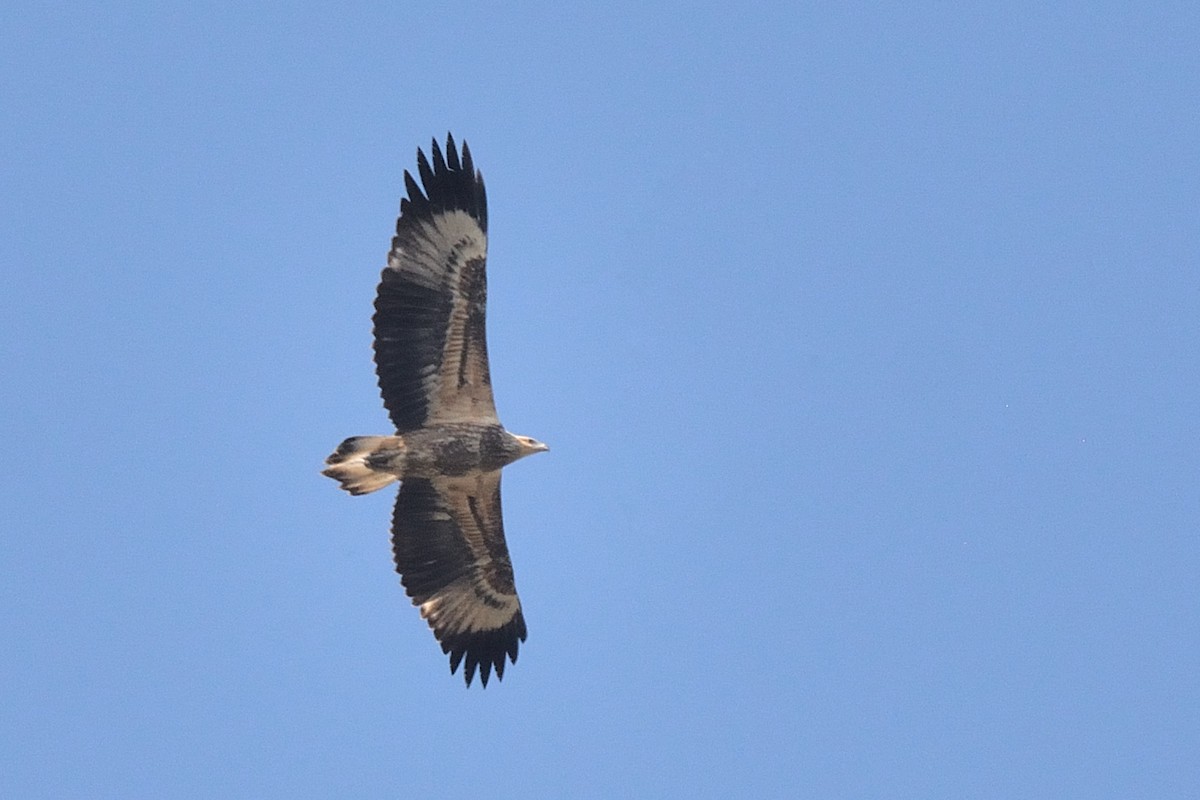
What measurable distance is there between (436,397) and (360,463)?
948 millimetres

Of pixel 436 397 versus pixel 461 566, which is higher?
pixel 436 397

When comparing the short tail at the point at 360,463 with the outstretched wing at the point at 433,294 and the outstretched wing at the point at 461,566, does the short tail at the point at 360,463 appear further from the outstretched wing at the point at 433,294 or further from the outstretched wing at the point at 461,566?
the outstretched wing at the point at 461,566

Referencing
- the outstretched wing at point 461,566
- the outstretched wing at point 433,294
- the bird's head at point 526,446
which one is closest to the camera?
the outstretched wing at point 433,294

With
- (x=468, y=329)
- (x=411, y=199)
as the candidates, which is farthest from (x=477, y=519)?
(x=411, y=199)

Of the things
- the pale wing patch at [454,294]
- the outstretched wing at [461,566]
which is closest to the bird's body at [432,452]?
the pale wing patch at [454,294]

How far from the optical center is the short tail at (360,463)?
17.4 m

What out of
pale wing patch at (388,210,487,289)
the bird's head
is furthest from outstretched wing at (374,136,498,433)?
the bird's head

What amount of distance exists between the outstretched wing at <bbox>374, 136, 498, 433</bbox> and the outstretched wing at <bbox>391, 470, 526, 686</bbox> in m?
0.90

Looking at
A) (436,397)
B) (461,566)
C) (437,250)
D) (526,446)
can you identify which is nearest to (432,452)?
(436,397)

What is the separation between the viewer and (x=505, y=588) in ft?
61.8

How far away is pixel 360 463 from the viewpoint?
1742 cm

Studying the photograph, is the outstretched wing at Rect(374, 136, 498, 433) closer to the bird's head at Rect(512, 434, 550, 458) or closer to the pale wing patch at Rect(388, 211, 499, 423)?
the pale wing patch at Rect(388, 211, 499, 423)

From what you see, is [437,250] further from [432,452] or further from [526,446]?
[526,446]

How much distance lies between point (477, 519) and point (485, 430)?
106cm
